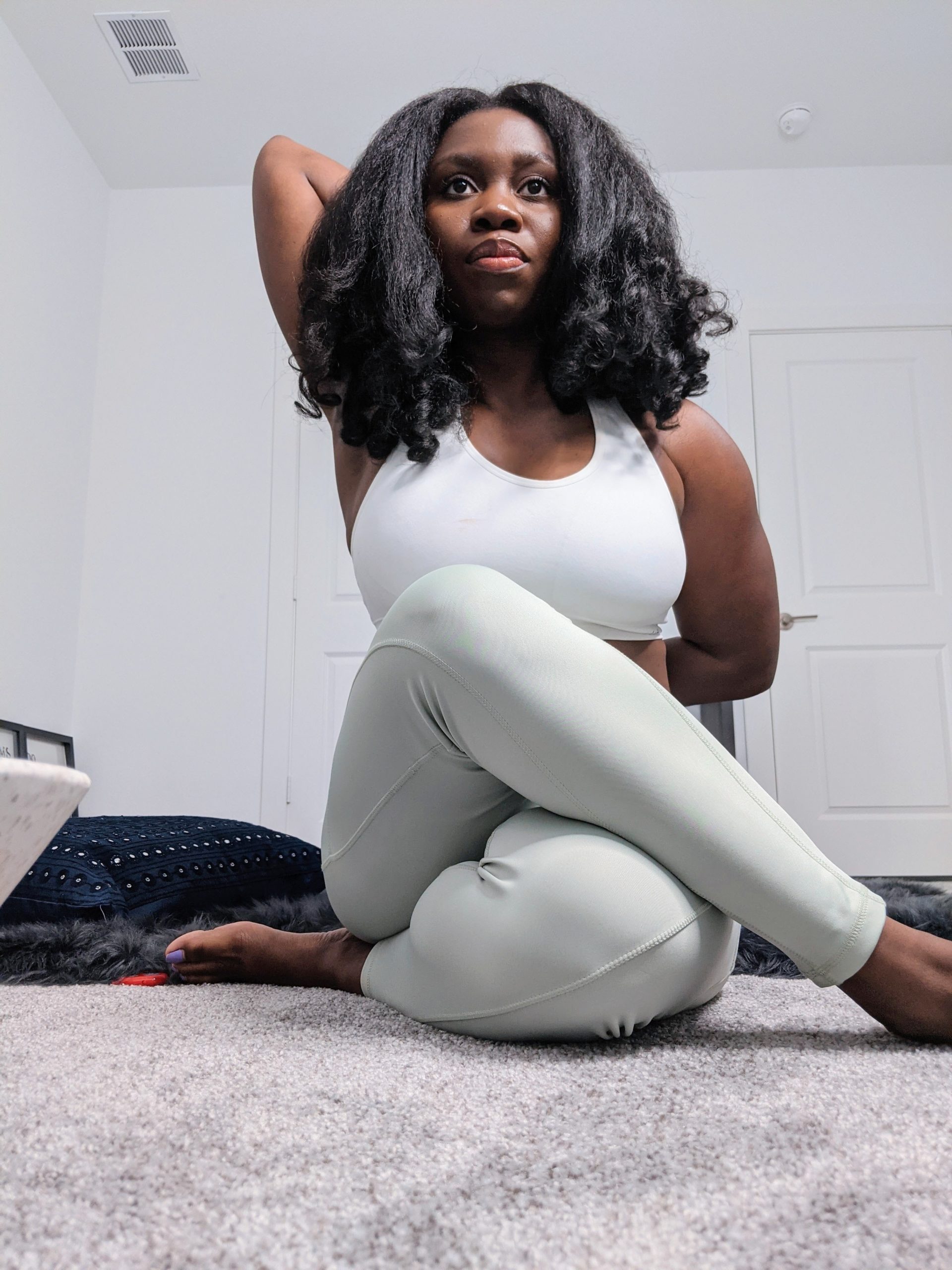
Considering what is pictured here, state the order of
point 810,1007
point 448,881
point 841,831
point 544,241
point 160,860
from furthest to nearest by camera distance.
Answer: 1. point 841,831
2. point 160,860
3. point 544,241
4. point 810,1007
5. point 448,881

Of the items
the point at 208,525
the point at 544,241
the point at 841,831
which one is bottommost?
the point at 841,831

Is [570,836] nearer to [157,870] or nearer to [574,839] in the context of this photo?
[574,839]

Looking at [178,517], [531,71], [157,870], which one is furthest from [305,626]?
[531,71]

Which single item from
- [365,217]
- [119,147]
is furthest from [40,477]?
[365,217]

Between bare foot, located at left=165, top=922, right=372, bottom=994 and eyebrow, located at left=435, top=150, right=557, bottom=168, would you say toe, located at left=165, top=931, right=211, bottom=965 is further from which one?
eyebrow, located at left=435, top=150, right=557, bottom=168

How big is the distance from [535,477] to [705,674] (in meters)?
0.47

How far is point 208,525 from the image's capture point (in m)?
3.74

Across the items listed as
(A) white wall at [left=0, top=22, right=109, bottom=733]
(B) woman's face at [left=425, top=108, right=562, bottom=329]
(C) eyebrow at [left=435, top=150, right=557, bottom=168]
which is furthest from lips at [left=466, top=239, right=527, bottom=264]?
(A) white wall at [left=0, top=22, right=109, bottom=733]

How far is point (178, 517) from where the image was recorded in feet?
12.4

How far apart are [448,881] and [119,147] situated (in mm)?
3889

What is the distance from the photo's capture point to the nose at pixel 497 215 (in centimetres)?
107

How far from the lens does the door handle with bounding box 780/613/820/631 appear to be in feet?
11.7

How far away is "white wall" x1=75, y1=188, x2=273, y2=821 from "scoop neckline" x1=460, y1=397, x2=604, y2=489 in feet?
8.99

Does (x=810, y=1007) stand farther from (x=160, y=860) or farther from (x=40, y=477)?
(x=40, y=477)
